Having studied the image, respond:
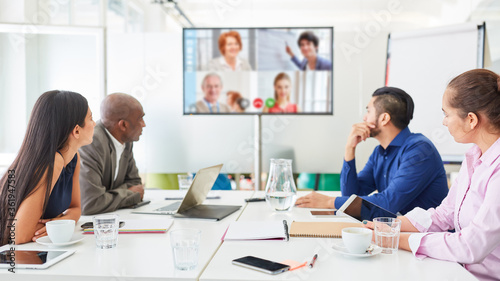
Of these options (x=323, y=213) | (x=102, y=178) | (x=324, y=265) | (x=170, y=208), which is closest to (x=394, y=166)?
(x=323, y=213)

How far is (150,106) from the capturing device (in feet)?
15.0

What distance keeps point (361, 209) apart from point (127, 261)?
0.94m

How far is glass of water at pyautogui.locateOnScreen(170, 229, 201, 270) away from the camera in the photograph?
117cm

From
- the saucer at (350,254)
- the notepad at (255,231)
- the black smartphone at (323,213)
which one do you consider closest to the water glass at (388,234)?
the saucer at (350,254)

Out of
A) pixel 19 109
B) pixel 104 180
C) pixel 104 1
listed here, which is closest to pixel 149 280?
pixel 104 180

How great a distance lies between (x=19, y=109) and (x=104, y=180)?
240cm

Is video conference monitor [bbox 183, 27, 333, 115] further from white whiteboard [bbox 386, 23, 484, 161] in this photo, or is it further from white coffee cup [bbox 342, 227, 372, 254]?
white coffee cup [bbox 342, 227, 372, 254]

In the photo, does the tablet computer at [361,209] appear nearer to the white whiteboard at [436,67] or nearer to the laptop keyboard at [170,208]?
the laptop keyboard at [170,208]

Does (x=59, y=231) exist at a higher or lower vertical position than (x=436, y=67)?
lower

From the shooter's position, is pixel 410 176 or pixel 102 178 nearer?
pixel 410 176

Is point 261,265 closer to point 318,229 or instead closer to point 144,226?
point 318,229

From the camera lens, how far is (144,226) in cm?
165

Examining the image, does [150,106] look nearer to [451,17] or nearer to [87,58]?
[87,58]

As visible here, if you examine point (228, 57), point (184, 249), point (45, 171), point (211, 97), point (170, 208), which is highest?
point (228, 57)
